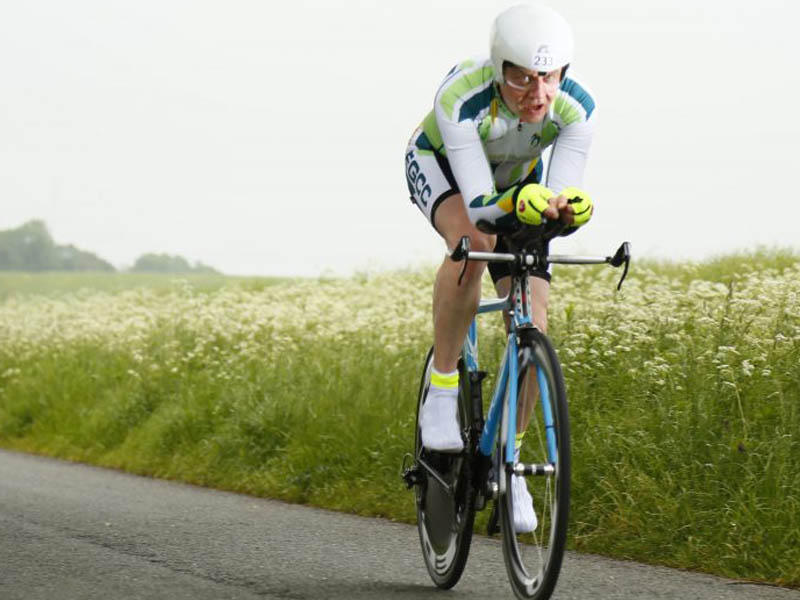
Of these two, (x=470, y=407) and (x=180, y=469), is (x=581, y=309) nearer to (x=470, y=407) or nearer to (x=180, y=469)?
(x=180, y=469)

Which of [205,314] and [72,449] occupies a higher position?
[205,314]

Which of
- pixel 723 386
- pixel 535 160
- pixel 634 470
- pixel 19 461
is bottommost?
pixel 19 461

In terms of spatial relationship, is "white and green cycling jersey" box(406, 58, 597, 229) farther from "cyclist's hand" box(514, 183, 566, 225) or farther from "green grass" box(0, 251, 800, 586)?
"green grass" box(0, 251, 800, 586)

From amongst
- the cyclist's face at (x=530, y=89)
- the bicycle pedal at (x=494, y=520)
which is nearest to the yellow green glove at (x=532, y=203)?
the cyclist's face at (x=530, y=89)

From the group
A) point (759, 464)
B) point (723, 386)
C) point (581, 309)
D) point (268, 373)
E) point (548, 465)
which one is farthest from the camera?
point (268, 373)

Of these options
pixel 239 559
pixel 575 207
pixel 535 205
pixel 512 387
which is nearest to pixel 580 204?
pixel 575 207

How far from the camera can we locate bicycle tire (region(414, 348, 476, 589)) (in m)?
4.87

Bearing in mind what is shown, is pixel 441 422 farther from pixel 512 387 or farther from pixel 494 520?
pixel 512 387

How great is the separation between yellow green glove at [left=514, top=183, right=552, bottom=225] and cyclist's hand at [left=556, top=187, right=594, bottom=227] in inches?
1.9

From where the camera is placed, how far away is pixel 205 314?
13.6 metres

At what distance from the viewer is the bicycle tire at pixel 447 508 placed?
4.87m

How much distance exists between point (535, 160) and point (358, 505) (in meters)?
3.15

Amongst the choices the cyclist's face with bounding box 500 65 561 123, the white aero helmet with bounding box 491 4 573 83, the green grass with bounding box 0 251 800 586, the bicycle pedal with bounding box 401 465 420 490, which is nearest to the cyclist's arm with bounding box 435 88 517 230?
the cyclist's face with bounding box 500 65 561 123

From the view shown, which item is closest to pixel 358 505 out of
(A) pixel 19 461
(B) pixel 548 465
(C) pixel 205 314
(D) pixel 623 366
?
(D) pixel 623 366
